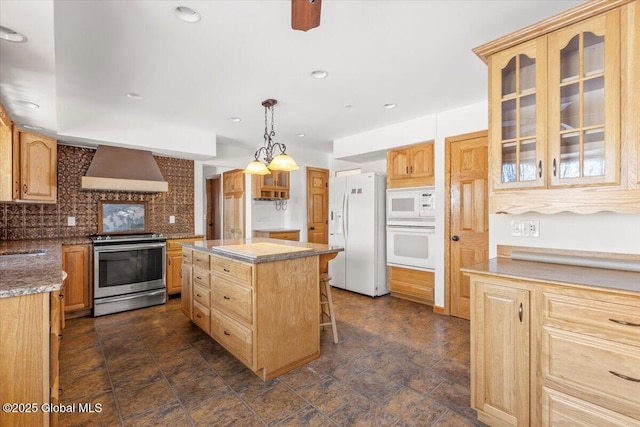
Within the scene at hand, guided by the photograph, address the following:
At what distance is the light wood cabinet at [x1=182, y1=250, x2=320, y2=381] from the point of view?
222 cm

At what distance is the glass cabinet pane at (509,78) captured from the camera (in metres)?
1.92

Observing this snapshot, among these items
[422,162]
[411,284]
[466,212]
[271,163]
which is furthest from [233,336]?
[422,162]

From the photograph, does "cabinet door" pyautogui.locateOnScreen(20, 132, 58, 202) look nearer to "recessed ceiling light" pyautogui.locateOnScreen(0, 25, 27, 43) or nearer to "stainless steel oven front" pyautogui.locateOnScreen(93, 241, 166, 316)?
"stainless steel oven front" pyautogui.locateOnScreen(93, 241, 166, 316)

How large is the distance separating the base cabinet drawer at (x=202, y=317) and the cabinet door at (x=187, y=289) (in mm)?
148

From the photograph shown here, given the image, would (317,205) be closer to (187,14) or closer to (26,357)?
(187,14)

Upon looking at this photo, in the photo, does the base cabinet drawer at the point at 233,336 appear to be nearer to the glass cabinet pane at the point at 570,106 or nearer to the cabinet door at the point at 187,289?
the cabinet door at the point at 187,289

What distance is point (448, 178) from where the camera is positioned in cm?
362

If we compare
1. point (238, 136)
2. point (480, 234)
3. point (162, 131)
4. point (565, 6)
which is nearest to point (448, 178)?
point (480, 234)

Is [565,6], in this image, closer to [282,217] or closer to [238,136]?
[238,136]

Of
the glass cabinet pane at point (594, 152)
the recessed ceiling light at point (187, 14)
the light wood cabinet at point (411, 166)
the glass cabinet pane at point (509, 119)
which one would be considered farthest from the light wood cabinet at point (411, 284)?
the recessed ceiling light at point (187, 14)

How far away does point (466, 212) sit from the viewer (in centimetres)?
349

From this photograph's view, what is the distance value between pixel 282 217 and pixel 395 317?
322 cm

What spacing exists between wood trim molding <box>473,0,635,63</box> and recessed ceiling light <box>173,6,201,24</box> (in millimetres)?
1785

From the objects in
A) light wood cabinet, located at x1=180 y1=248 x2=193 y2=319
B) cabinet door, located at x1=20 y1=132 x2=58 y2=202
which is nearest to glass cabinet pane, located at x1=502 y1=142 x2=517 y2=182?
light wood cabinet, located at x1=180 y1=248 x2=193 y2=319
